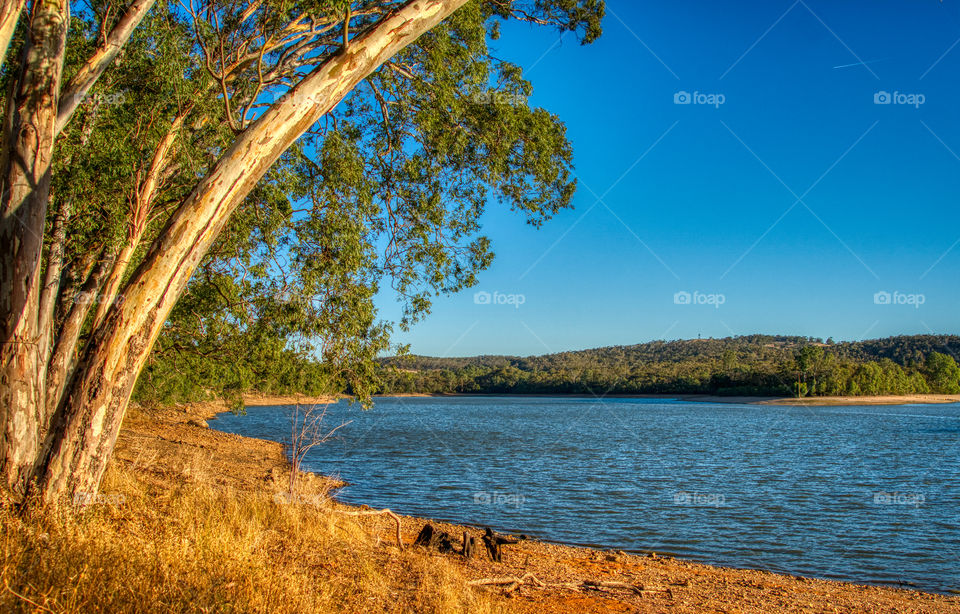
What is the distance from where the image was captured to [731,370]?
106 metres

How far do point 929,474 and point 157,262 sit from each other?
2520 centimetres

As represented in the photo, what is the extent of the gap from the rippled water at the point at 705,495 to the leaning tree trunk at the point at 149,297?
882 centimetres

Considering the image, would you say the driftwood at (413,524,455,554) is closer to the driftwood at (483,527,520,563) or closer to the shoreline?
the driftwood at (483,527,520,563)

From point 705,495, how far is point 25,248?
16335mm

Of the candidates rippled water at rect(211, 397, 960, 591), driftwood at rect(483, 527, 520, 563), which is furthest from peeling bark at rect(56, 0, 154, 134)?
rippled water at rect(211, 397, 960, 591)

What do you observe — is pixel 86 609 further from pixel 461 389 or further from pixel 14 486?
pixel 461 389

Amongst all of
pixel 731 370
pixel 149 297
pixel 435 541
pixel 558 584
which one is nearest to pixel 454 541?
pixel 435 541

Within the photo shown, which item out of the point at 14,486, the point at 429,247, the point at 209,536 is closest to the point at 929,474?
the point at 429,247

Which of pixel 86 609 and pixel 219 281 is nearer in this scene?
pixel 86 609

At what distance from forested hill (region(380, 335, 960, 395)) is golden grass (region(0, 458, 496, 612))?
94352 mm

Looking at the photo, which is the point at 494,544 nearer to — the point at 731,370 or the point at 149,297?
the point at 149,297

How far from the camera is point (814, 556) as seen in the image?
36.6 feet

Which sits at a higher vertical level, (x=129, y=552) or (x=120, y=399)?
(x=120, y=399)

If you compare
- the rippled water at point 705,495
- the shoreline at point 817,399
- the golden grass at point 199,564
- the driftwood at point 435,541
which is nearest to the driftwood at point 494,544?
the driftwood at point 435,541
